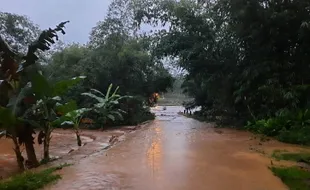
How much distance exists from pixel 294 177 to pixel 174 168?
1976 millimetres

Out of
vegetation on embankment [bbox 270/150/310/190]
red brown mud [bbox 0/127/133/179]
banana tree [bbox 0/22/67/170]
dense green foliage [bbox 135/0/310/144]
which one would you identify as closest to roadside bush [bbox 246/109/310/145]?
dense green foliage [bbox 135/0/310/144]

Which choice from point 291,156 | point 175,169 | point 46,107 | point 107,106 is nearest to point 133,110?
point 107,106

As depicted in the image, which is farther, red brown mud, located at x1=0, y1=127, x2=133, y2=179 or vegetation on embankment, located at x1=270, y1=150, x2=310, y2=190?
red brown mud, located at x1=0, y1=127, x2=133, y2=179

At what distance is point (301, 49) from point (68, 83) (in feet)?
29.8

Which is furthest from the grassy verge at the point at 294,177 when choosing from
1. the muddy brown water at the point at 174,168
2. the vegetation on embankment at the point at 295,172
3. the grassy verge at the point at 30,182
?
the grassy verge at the point at 30,182

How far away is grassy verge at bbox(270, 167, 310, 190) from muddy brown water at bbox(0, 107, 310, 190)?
130 millimetres

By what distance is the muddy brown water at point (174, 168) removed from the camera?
485 centimetres

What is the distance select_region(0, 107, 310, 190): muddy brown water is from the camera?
485 cm

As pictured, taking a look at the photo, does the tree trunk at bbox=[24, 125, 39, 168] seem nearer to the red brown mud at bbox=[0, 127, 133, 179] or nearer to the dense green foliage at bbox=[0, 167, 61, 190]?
the red brown mud at bbox=[0, 127, 133, 179]

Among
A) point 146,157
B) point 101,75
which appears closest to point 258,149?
point 146,157

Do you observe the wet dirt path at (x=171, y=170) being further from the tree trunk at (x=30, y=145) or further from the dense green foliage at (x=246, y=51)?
the dense green foliage at (x=246, y=51)

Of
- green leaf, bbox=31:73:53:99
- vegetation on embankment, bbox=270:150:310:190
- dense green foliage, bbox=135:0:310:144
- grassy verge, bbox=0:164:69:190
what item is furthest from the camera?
dense green foliage, bbox=135:0:310:144

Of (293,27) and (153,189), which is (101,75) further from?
(153,189)

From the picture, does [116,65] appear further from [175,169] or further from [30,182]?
[30,182]
